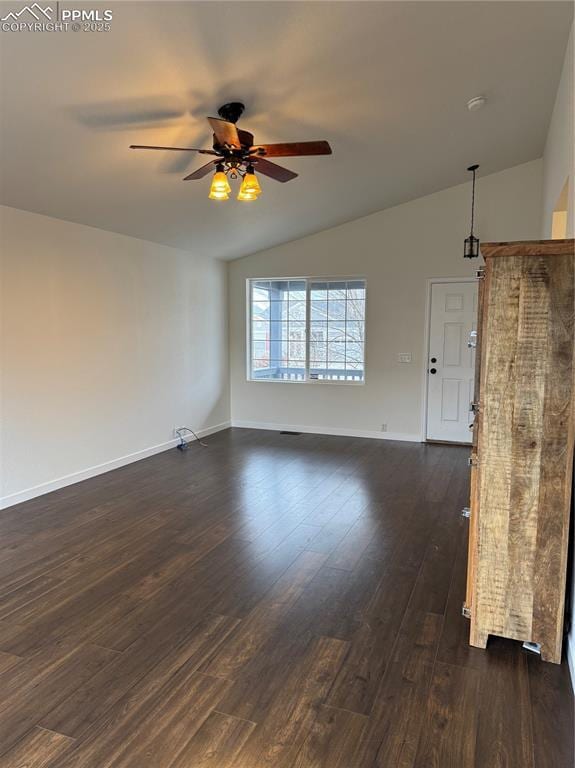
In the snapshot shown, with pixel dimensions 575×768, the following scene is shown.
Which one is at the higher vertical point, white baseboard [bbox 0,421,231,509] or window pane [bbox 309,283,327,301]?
window pane [bbox 309,283,327,301]

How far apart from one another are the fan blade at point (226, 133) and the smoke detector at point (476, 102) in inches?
73.2

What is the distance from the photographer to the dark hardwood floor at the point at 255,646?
169 cm

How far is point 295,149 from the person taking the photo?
2.82m

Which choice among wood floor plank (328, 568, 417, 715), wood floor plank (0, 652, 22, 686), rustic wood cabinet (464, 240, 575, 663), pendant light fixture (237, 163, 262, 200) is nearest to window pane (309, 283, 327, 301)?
pendant light fixture (237, 163, 262, 200)

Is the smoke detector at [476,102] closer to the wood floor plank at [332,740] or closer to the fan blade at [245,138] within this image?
the fan blade at [245,138]

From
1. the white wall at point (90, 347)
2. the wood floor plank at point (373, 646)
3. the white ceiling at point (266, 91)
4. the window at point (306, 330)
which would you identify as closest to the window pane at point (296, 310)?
the window at point (306, 330)

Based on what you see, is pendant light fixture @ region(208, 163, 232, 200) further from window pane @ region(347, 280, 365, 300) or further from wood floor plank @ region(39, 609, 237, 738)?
window pane @ region(347, 280, 365, 300)

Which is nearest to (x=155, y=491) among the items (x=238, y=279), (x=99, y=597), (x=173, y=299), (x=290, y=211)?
(x=99, y=597)

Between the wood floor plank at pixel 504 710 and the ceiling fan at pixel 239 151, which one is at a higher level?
the ceiling fan at pixel 239 151

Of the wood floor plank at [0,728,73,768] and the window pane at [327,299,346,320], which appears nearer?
the wood floor plank at [0,728,73,768]

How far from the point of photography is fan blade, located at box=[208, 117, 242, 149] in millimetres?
2566

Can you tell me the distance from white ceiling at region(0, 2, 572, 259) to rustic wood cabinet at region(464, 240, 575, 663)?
1.50m

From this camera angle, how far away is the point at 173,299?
586 cm

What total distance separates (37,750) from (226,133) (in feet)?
9.33
